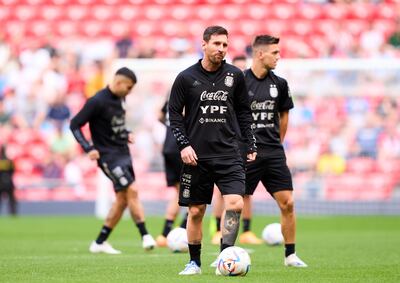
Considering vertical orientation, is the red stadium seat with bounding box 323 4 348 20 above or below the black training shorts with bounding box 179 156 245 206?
above

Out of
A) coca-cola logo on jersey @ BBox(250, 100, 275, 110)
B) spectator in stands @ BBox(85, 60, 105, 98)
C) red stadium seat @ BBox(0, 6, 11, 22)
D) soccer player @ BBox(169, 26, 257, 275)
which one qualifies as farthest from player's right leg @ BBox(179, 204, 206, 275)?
red stadium seat @ BBox(0, 6, 11, 22)

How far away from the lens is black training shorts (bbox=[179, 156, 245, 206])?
853 centimetres

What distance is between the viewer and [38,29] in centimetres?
2678

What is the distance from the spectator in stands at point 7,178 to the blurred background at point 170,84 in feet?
0.10

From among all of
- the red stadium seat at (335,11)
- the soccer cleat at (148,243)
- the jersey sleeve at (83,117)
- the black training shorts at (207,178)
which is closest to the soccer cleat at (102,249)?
the soccer cleat at (148,243)

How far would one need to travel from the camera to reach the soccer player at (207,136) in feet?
27.8

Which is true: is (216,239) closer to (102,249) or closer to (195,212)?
(102,249)

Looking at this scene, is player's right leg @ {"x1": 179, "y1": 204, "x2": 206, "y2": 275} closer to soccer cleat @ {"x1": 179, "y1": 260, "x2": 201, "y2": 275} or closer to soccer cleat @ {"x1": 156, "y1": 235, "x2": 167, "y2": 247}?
soccer cleat @ {"x1": 179, "y1": 260, "x2": 201, "y2": 275}

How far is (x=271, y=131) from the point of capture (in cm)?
1009

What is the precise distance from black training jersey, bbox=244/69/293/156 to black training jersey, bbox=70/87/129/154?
8.18 ft

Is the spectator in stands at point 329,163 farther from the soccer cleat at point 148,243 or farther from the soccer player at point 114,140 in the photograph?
the soccer cleat at point 148,243

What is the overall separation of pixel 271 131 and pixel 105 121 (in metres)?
2.79

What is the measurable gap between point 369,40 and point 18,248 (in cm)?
1474

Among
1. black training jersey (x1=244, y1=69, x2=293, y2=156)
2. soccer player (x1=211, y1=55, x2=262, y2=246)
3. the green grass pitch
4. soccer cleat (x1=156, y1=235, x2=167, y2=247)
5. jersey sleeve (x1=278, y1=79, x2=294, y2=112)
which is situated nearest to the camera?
the green grass pitch
